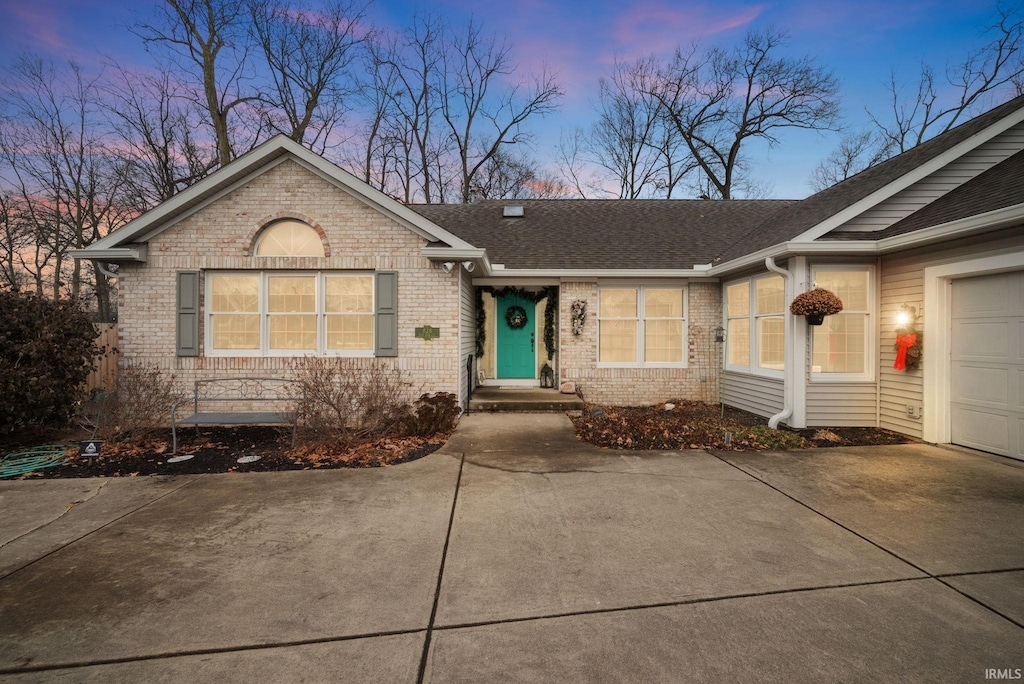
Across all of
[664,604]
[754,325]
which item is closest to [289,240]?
[664,604]

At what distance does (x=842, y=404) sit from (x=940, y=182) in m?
3.98

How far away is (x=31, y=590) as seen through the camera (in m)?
3.00

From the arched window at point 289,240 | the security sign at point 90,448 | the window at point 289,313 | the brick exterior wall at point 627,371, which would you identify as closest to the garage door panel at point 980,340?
the brick exterior wall at point 627,371

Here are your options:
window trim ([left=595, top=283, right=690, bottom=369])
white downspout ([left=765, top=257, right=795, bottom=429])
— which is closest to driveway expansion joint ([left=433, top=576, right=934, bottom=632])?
white downspout ([left=765, top=257, right=795, bottom=429])

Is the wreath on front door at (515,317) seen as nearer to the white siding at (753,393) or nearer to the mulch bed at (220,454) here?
the mulch bed at (220,454)

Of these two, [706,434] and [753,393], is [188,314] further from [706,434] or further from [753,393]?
[753,393]

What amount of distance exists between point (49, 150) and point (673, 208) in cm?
2445

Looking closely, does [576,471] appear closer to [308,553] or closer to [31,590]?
[308,553]

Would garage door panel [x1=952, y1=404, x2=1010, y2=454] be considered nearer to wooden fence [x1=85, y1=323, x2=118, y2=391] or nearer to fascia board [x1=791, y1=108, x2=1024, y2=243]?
fascia board [x1=791, y1=108, x2=1024, y2=243]

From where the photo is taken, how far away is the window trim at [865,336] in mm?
7480

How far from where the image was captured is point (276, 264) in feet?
26.9

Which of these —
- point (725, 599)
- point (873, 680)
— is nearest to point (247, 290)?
point (725, 599)

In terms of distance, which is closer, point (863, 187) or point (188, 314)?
point (188, 314)

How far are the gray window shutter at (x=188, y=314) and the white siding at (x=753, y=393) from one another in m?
→ 10.4
